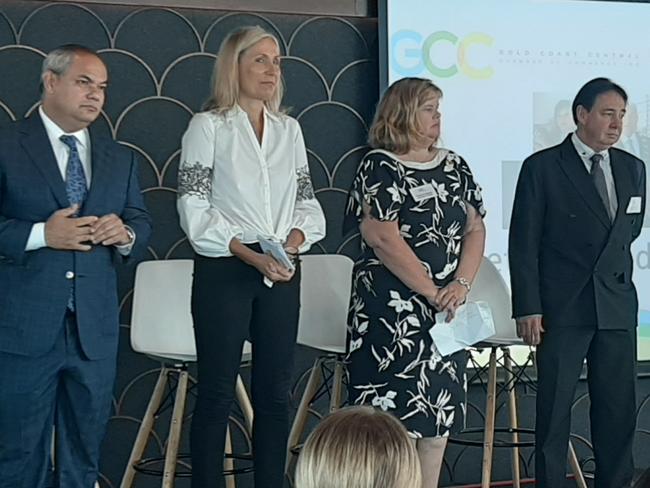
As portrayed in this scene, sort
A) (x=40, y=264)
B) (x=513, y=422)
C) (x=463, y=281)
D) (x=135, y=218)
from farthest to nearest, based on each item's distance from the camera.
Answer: (x=513, y=422), (x=463, y=281), (x=135, y=218), (x=40, y=264)

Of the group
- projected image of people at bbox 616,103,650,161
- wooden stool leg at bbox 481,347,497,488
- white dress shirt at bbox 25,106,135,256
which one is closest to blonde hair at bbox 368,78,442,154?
white dress shirt at bbox 25,106,135,256

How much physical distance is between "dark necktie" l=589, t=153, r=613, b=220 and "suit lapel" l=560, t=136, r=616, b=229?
0.02m

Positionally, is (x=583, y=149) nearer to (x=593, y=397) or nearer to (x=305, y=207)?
(x=593, y=397)

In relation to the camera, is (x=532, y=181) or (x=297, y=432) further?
(x=297, y=432)

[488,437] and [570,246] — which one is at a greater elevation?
[570,246]

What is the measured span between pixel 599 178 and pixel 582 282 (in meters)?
0.39

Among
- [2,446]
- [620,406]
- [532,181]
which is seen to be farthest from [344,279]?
[2,446]

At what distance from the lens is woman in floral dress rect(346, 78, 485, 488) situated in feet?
11.2

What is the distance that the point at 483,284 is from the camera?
426 centimetres

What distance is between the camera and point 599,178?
3832mm

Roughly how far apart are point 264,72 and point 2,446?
140cm

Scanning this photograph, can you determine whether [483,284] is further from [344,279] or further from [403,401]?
[403,401]

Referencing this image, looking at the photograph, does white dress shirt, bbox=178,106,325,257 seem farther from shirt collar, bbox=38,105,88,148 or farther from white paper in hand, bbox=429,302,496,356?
white paper in hand, bbox=429,302,496,356

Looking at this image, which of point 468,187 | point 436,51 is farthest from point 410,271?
point 436,51
